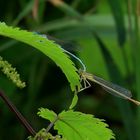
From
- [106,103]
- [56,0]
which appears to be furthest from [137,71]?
[106,103]

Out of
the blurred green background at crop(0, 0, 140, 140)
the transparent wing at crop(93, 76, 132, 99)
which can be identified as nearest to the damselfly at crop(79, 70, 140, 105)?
the transparent wing at crop(93, 76, 132, 99)

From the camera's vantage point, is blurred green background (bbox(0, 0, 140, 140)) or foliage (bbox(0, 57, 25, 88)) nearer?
foliage (bbox(0, 57, 25, 88))

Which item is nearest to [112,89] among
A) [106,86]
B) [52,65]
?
[106,86]

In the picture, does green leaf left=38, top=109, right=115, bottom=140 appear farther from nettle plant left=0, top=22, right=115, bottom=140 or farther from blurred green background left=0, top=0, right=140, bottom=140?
blurred green background left=0, top=0, right=140, bottom=140

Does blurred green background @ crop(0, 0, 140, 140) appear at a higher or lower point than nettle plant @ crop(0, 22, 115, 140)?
lower

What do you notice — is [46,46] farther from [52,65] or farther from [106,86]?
[52,65]

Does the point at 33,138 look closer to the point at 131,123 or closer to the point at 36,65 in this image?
the point at 131,123

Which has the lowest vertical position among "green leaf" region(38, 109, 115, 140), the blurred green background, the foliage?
the blurred green background

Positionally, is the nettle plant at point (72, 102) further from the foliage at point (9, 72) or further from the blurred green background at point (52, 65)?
the blurred green background at point (52, 65)
